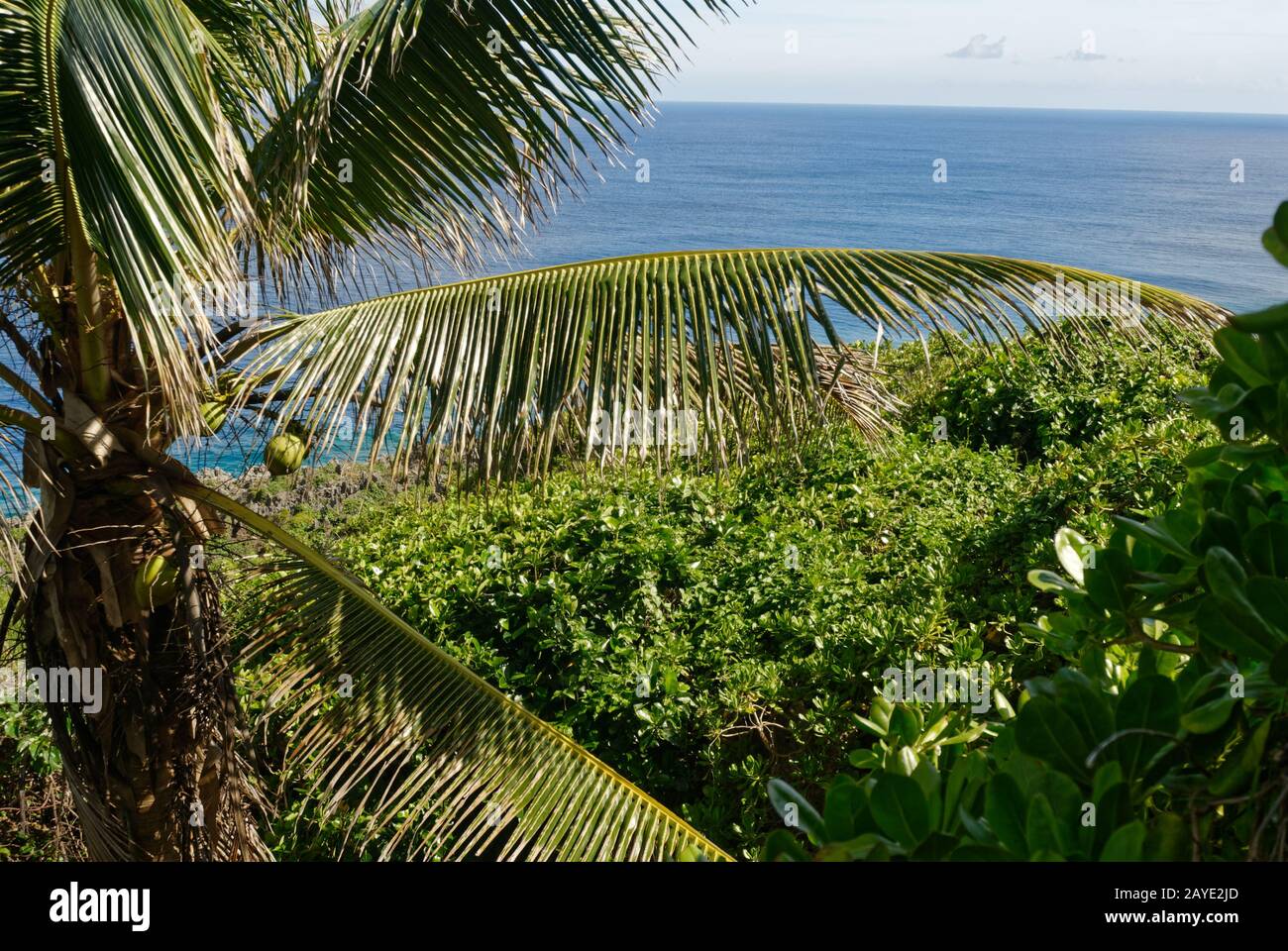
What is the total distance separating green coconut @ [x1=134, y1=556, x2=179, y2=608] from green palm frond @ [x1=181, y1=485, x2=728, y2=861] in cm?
25

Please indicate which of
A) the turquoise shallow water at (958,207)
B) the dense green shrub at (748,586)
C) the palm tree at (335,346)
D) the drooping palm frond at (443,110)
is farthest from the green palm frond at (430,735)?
the drooping palm frond at (443,110)

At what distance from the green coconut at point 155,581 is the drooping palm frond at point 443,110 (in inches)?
46.1

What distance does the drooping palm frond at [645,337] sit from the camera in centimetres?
278

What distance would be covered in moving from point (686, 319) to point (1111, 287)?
1157 mm

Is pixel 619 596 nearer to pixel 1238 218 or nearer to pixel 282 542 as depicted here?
pixel 282 542

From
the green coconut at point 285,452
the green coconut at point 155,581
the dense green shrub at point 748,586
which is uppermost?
the green coconut at point 285,452

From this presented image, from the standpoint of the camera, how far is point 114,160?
246 centimetres

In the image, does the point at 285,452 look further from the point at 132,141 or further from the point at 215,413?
the point at 132,141

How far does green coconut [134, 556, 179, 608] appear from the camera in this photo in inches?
130

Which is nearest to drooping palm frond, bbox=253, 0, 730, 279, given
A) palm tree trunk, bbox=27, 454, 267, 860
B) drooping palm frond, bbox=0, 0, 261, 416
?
drooping palm frond, bbox=0, 0, 261, 416

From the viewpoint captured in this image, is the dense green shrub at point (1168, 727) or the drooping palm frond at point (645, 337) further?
the drooping palm frond at point (645, 337)

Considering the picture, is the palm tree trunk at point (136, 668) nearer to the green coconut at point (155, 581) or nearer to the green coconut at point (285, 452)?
the green coconut at point (155, 581)

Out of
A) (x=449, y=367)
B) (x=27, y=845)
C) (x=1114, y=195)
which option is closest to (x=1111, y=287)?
(x=449, y=367)

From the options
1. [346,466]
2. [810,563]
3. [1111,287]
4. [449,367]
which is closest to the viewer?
[1111,287]
